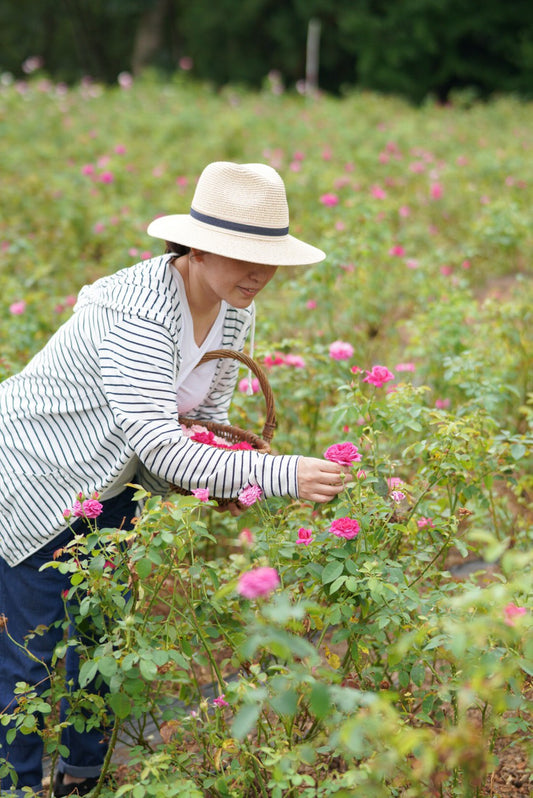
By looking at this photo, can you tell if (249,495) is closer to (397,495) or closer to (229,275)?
(397,495)

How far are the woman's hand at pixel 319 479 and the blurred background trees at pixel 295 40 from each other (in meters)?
17.5

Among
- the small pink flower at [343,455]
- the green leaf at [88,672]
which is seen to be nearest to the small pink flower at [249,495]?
the small pink flower at [343,455]

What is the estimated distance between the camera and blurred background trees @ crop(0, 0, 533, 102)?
60.7 feet

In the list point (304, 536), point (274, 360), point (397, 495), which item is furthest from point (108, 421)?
point (274, 360)

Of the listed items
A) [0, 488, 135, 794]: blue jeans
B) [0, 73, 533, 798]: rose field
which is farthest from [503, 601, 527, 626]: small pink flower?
[0, 488, 135, 794]: blue jeans

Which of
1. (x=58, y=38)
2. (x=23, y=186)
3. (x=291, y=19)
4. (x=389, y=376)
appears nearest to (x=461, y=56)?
(x=291, y=19)

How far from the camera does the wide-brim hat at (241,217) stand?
167 cm

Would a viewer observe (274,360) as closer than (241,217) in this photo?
No

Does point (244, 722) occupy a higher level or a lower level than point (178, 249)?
lower

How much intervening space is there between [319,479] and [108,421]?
1.43 ft

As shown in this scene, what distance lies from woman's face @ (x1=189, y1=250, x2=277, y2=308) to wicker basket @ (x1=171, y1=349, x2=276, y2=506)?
0.49 feet

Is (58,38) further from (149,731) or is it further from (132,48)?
(149,731)

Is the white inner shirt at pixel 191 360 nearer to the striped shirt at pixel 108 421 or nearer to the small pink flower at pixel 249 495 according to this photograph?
the striped shirt at pixel 108 421

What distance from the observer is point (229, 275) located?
1.71 metres
